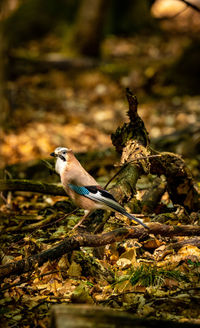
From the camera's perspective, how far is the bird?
2.84 m

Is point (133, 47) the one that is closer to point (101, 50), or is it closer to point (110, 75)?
point (101, 50)

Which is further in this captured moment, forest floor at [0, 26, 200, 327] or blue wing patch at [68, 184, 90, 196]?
blue wing patch at [68, 184, 90, 196]

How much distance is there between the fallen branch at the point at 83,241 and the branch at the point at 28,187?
1.36 meters

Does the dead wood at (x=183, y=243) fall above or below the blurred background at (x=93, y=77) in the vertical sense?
below

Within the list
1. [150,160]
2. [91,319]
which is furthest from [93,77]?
[91,319]

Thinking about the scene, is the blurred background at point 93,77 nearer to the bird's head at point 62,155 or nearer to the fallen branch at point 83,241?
the bird's head at point 62,155

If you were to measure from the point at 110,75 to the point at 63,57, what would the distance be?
136 centimetres

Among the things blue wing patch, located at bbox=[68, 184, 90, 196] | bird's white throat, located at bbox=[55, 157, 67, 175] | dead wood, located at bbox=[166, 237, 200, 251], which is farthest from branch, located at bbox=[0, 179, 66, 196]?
dead wood, located at bbox=[166, 237, 200, 251]

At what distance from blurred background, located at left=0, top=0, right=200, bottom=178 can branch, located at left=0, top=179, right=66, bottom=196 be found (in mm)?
1412

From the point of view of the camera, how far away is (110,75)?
9.42m

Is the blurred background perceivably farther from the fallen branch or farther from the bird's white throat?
the fallen branch

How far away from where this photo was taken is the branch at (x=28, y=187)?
12.9 ft

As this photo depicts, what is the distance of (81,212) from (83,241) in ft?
4.20

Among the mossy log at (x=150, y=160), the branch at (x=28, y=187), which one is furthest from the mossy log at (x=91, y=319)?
the branch at (x=28, y=187)
